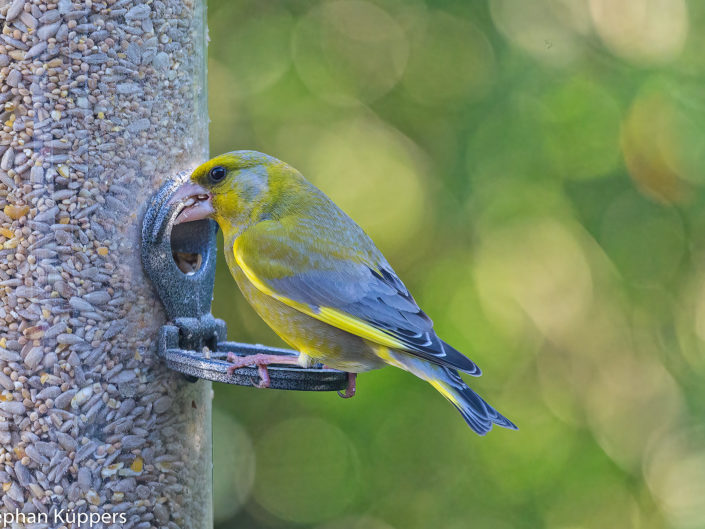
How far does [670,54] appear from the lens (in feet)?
16.9

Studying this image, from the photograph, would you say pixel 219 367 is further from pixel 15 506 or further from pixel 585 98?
pixel 585 98

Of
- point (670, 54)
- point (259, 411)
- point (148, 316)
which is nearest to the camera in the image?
point (148, 316)

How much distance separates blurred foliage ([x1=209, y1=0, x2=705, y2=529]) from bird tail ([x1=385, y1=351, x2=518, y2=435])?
178 centimetres

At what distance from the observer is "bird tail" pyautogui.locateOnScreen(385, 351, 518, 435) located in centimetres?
323

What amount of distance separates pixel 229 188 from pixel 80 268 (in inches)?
26.0

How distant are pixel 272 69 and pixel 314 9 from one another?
504 millimetres

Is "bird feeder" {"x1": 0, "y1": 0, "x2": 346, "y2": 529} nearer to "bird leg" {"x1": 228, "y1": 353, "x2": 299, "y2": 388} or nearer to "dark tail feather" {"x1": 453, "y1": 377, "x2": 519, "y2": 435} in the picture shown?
"bird leg" {"x1": 228, "y1": 353, "x2": 299, "y2": 388}

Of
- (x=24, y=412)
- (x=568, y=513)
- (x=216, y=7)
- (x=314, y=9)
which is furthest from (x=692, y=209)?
→ (x=24, y=412)

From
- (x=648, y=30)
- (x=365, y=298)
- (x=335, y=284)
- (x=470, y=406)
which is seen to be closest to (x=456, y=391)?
(x=470, y=406)

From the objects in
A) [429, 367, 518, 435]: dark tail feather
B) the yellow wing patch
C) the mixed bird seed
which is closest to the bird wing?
the yellow wing patch

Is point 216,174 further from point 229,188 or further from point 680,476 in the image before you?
point 680,476

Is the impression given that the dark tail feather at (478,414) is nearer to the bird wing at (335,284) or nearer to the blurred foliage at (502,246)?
the bird wing at (335,284)

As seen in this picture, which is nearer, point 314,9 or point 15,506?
point 15,506

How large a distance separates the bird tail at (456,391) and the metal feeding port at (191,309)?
0.90 ft
